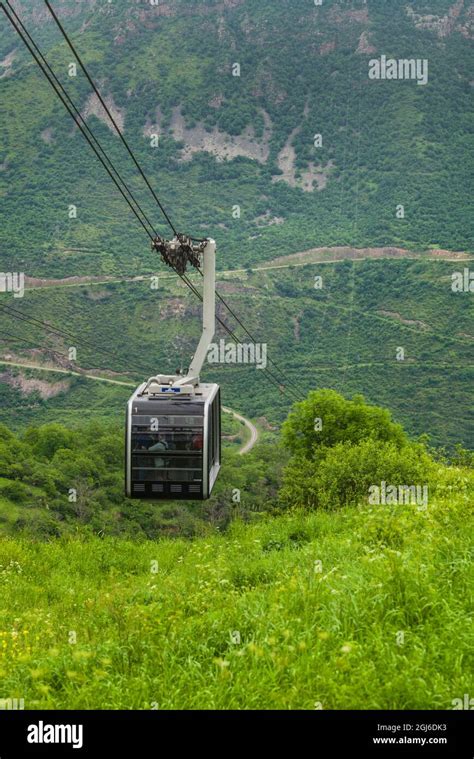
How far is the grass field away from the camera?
251 inches

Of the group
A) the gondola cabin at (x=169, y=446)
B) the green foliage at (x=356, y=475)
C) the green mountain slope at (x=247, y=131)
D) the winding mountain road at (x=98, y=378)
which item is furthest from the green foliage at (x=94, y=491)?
the green mountain slope at (x=247, y=131)

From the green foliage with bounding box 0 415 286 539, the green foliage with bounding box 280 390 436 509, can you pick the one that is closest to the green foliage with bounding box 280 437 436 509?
the green foliage with bounding box 280 390 436 509

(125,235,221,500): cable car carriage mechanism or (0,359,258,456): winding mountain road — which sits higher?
(0,359,258,456): winding mountain road

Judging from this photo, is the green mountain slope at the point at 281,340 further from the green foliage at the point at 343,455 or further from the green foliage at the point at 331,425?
the green foliage at the point at 343,455

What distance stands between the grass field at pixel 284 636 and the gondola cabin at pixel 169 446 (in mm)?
2970

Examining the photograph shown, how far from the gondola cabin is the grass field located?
117 inches

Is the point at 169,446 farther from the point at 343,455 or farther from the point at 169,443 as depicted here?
the point at 343,455

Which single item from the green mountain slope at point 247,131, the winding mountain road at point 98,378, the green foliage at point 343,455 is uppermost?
the green mountain slope at point 247,131

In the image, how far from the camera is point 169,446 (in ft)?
43.5

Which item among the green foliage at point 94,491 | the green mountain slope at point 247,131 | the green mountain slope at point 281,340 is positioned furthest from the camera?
the green mountain slope at point 247,131

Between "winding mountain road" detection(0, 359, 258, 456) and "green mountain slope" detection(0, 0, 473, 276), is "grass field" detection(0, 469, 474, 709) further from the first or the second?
"green mountain slope" detection(0, 0, 473, 276)

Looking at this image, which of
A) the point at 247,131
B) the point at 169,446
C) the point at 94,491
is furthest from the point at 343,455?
the point at 247,131

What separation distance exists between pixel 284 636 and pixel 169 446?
6.34 metres

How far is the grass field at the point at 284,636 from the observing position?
639cm
